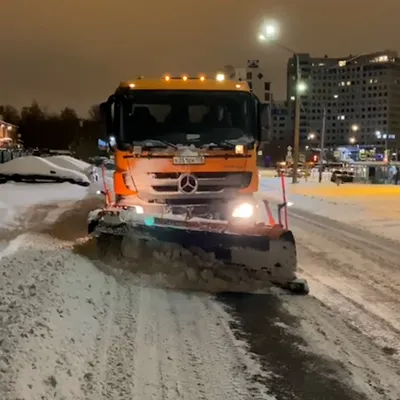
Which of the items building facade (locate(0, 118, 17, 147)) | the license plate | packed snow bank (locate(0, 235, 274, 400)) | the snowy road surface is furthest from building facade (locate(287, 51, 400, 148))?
packed snow bank (locate(0, 235, 274, 400))

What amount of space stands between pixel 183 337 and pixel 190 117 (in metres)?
4.76

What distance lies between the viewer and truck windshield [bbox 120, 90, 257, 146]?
374 inches

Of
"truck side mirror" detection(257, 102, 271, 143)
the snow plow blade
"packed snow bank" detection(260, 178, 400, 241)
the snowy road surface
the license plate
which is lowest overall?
"packed snow bank" detection(260, 178, 400, 241)

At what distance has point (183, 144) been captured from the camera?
9.40 metres

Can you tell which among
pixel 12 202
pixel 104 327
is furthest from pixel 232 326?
pixel 12 202

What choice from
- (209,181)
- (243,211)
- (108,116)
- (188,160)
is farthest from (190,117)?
(243,211)

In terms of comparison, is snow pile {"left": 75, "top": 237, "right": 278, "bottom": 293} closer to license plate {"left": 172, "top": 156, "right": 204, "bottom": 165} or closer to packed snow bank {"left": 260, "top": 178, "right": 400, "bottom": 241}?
license plate {"left": 172, "top": 156, "right": 204, "bottom": 165}

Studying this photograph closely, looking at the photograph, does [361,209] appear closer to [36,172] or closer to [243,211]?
[243,211]

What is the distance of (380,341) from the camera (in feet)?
18.8

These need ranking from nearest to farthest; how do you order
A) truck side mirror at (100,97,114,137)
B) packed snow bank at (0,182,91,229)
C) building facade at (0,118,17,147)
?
truck side mirror at (100,97,114,137)
packed snow bank at (0,182,91,229)
building facade at (0,118,17,147)

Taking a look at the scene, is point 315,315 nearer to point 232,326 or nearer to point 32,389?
point 232,326

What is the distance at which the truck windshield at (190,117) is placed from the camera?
9.49m

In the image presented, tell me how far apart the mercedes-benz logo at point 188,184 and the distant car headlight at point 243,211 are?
70 centimetres

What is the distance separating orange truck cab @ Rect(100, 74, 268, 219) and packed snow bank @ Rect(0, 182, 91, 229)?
18.2 ft
